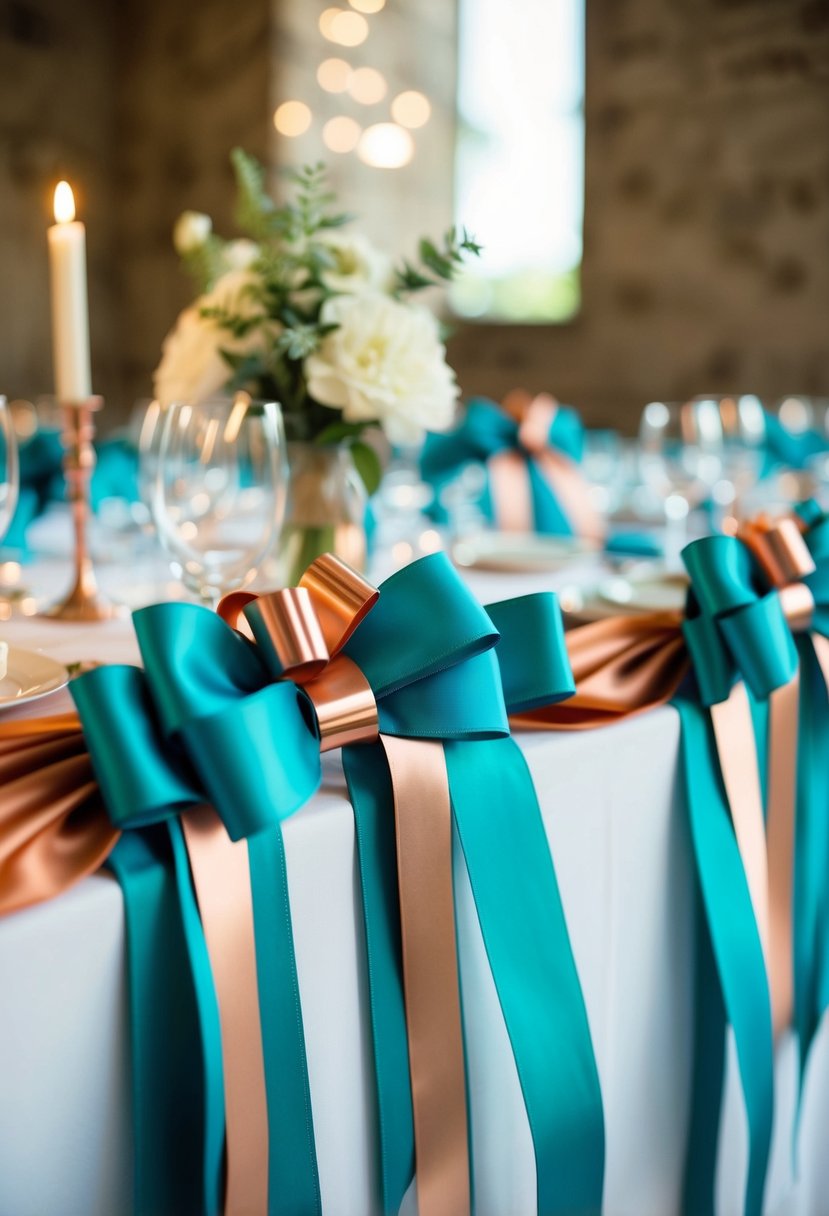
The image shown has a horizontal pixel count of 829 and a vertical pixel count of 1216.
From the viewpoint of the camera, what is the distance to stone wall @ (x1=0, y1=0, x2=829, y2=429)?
461cm

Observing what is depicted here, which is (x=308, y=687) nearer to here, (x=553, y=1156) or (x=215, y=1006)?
(x=215, y=1006)

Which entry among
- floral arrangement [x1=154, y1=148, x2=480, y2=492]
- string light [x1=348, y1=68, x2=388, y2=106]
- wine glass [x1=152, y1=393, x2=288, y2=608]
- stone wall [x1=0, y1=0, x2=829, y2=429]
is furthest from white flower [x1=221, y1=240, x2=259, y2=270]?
string light [x1=348, y1=68, x2=388, y2=106]

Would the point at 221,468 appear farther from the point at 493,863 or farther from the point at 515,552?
the point at 515,552

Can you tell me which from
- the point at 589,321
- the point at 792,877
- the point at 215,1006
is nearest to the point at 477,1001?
the point at 215,1006

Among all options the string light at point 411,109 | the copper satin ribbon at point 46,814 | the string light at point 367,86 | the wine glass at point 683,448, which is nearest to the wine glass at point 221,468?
the copper satin ribbon at point 46,814

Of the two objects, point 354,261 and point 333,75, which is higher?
point 333,75

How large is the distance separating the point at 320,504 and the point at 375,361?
152 millimetres

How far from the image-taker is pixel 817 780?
0.92 metres

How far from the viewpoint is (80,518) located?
110 centimetres

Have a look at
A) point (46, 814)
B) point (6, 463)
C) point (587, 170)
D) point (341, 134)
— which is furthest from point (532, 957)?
point (587, 170)

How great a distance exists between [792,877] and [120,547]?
33.1 inches

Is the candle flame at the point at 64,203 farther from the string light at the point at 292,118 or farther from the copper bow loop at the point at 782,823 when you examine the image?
the string light at the point at 292,118

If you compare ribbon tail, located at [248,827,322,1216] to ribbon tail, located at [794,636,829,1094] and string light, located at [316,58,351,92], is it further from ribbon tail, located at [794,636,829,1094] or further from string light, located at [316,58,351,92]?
string light, located at [316,58,351,92]

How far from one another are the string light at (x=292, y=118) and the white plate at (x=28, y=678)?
14.0ft
